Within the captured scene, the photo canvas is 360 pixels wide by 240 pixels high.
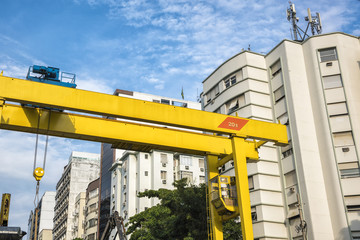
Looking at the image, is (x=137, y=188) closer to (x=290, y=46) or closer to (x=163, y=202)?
(x=163, y=202)

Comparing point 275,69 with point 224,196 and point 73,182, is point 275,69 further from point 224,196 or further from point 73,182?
point 73,182

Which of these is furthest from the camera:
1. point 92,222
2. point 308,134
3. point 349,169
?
point 92,222

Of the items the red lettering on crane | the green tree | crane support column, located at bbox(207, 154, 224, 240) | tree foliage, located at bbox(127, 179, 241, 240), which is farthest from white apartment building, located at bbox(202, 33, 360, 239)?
the red lettering on crane

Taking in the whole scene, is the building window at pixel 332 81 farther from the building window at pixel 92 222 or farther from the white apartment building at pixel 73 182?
the white apartment building at pixel 73 182

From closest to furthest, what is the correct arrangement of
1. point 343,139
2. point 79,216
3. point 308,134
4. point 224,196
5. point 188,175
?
point 224,196 < point 343,139 < point 308,134 < point 188,175 < point 79,216

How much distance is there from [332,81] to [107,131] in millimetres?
16856

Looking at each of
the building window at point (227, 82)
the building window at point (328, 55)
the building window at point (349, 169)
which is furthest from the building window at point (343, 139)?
the building window at point (227, 82)

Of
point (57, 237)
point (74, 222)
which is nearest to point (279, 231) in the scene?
point (74, 222)

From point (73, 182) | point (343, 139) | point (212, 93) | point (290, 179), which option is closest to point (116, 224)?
point (290, 179)

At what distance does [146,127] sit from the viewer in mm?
17641

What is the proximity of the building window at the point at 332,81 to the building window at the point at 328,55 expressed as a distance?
1.34m

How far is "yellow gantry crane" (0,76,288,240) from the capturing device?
49.4 ft

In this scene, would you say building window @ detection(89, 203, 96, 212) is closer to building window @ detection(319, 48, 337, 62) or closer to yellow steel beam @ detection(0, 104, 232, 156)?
building window @ detection(319, 48, 337, 62)

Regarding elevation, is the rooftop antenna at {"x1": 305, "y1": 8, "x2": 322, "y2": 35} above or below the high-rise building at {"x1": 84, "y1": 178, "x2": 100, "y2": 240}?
above
